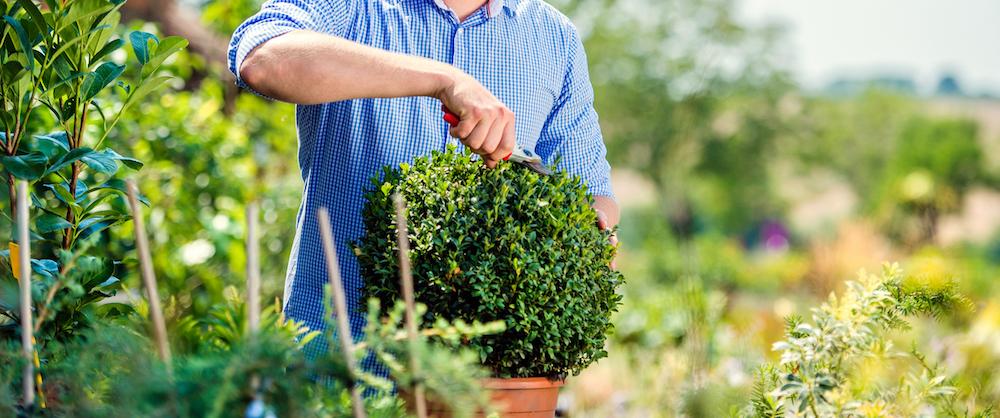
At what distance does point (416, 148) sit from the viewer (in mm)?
1723

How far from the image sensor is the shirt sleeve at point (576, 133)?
1.92 m

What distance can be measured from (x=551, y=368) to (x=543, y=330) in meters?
0.09

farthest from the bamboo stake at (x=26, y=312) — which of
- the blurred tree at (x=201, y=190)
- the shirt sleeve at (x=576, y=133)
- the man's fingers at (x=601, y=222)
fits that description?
the blurred tree at (x=201, y=190)

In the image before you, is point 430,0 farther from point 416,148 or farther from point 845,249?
point 845,249

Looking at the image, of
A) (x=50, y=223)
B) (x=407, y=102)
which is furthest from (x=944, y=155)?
(x=50, y=223)

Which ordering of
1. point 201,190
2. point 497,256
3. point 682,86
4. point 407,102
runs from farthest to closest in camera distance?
point 682,86 < point 201,190 < point 407,102 < point 497,256

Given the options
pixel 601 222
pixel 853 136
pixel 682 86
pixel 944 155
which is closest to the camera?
pixel 601 222

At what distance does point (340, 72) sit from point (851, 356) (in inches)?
32.8

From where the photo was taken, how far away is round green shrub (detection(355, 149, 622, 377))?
4.39 feet

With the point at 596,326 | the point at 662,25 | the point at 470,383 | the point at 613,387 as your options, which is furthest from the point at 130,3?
the point at 662,25

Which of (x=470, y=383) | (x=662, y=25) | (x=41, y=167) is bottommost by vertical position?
(x=470, y=383)

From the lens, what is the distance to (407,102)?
5.69ft

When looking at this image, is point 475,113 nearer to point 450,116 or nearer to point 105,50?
point 450,116

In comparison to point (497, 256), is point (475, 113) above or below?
above
